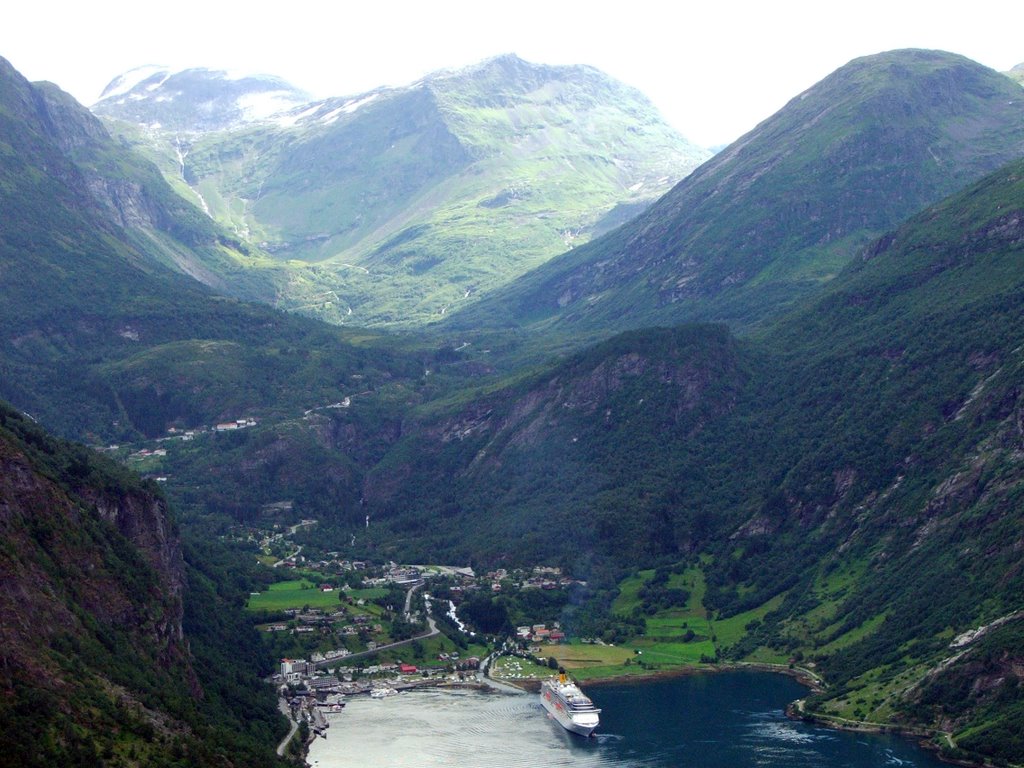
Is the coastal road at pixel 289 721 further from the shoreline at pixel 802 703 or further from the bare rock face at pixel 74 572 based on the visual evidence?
the shoreline at pixel 802 703

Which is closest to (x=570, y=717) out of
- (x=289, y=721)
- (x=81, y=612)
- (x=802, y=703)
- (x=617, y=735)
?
(x=617, y=735)

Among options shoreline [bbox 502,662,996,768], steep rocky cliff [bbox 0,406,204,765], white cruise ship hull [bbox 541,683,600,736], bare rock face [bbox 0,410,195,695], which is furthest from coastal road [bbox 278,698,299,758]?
shoreline [bbox 502,662,996,768]

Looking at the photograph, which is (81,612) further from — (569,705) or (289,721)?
(569,705)

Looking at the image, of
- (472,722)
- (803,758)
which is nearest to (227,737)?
(472,722)

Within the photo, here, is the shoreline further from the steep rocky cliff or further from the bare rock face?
the steep rocky cliff

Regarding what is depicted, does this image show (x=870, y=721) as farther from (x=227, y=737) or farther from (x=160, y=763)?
(x=160, y=763)

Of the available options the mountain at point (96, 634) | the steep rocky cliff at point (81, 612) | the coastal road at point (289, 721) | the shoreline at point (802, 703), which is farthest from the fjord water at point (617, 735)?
the steep rocky cliff at point (81, 612)
